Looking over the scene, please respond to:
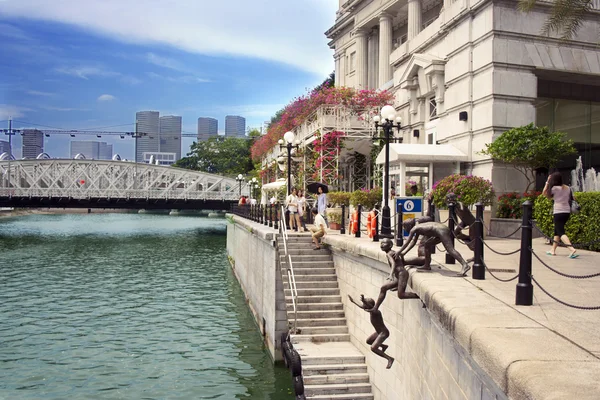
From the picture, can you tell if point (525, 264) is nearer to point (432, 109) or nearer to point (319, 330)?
point (319, 330)

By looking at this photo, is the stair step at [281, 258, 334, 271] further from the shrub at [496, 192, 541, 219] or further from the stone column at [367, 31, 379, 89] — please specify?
the stone column at [367, 31, 379, 89]

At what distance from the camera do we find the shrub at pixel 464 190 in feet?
53.6

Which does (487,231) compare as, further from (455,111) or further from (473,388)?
(473,388)

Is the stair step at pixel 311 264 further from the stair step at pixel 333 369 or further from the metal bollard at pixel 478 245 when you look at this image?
the metal bollard at pixel 478 245

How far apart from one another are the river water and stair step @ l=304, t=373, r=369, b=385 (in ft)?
3.70

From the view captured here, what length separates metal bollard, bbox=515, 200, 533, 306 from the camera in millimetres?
5539

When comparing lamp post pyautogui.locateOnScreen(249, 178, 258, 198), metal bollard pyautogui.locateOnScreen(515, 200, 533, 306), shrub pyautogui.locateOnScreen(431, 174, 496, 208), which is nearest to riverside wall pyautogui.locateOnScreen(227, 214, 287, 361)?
shrub pyautogui.locateOnScreen(431, 174, 496, 208)

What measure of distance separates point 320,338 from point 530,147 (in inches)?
338

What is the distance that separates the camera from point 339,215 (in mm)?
20297

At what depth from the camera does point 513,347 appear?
12.8 ft

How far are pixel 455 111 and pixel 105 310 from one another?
14570 mm

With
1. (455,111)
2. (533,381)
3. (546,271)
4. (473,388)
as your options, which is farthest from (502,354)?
(455,111)

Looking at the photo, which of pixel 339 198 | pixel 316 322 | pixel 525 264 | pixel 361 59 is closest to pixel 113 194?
pixel 361 59

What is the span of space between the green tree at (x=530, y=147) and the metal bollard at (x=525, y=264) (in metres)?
11.2
